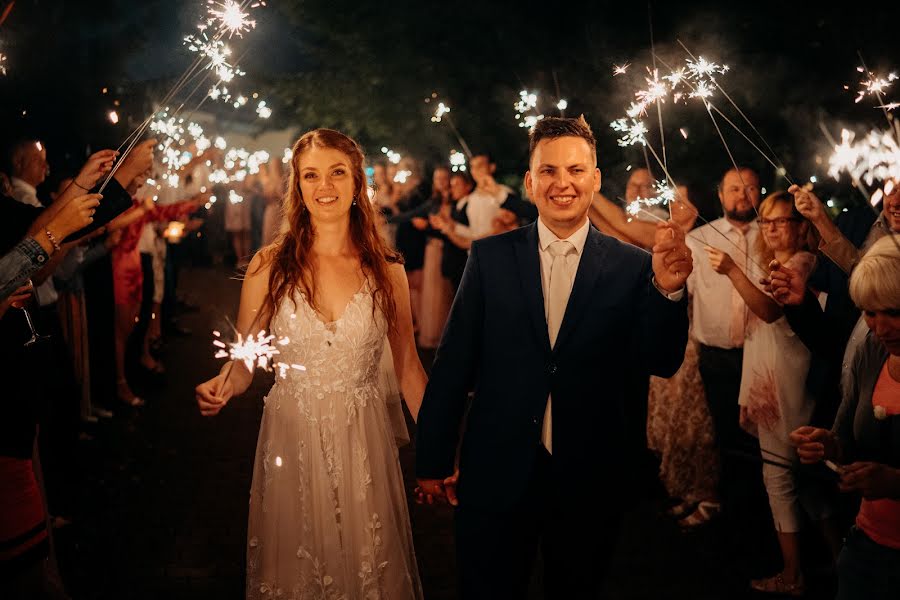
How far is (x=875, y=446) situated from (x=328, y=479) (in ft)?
7.06

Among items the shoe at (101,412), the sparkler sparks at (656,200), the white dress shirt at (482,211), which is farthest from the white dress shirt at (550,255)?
the white dress shirt at (482,211)

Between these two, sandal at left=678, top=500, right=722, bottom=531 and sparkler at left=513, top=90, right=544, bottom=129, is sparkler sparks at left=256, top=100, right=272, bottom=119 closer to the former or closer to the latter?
sparkler at left=513, top=90, right=544, bottom=129

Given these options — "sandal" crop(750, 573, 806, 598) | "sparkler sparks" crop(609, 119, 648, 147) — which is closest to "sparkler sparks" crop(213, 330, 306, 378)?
"sparkler sparks" crop(609, 119, 648, 147)

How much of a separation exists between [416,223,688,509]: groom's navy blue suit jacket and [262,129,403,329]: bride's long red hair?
796 millimetres

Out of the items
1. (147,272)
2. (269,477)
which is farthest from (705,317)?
(147,272)

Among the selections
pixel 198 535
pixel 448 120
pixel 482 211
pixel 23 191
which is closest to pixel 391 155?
pixel 448 120

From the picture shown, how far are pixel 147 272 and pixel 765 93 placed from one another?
22.5 ft

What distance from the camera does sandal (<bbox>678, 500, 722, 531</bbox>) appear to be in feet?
18.5

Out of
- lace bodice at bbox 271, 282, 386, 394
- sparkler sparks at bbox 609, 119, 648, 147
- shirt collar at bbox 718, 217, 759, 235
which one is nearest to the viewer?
lace bodice at bbox 271, 282, 386, 394

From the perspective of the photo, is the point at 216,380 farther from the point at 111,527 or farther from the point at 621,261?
the point at 111,527

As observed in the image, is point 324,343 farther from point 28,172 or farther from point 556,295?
point 28,172

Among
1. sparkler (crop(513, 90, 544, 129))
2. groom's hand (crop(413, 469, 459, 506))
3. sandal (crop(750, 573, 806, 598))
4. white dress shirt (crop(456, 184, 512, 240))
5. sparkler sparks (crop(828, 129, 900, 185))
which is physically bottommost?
sandal (crop(750, 573, 806, 598))

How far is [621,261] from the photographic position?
10.7 ft

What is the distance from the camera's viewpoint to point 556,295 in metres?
3.31
